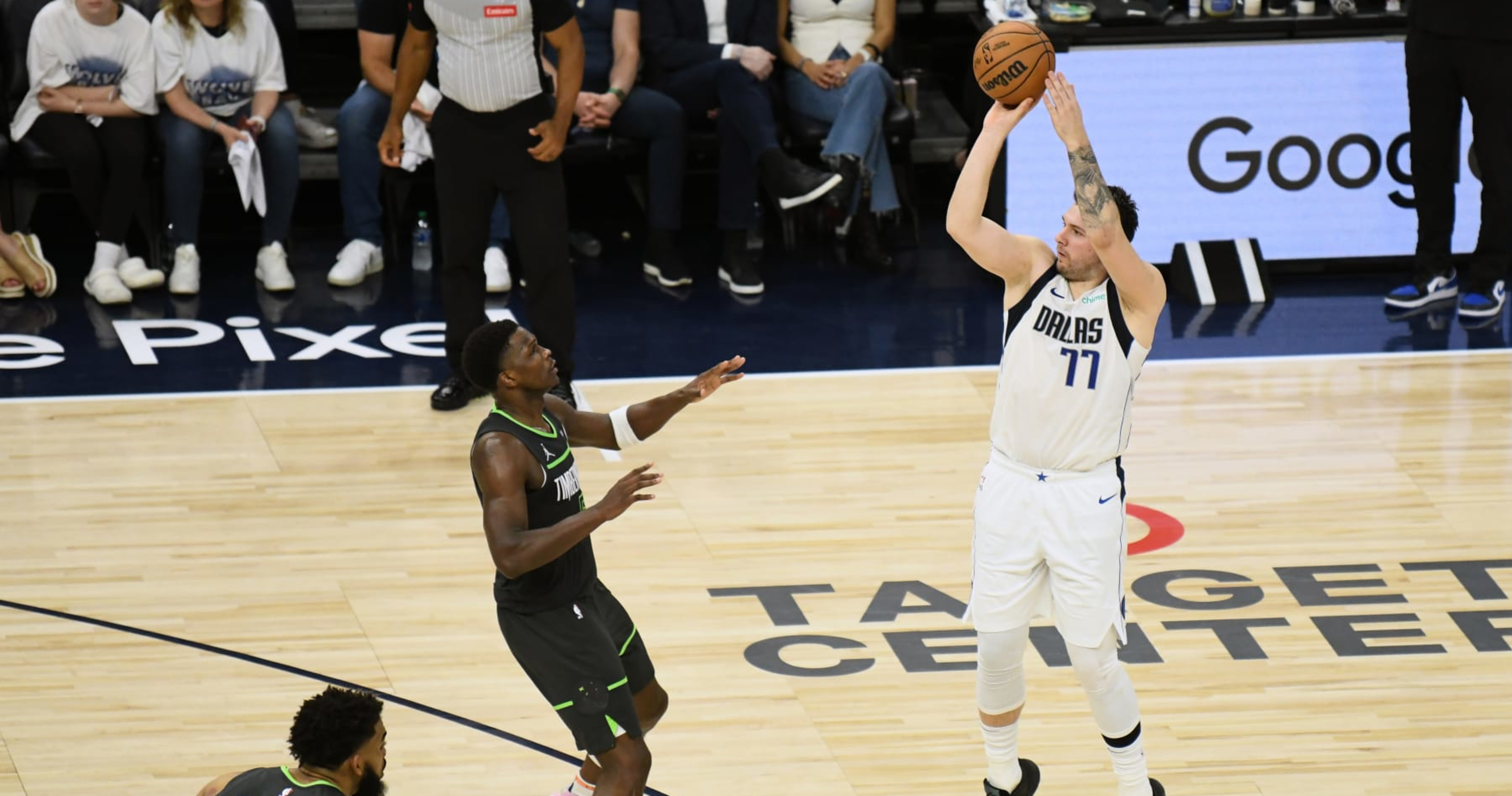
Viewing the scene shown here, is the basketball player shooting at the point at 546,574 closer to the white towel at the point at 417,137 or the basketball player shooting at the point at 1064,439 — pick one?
the basketball player shooting at the point at 1064,439

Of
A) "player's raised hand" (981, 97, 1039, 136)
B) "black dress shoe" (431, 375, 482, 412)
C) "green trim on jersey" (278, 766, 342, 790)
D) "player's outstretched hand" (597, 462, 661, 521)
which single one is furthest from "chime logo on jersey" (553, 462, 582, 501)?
"black dress shoe" (431, 375, 482, 412)

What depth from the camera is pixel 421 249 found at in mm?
9945

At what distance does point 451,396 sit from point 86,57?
2.76 metres

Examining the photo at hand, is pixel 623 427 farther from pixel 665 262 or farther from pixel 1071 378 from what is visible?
pixel 665 262

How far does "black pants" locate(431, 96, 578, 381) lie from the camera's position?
7711 mm

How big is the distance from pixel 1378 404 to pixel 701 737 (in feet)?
12.6

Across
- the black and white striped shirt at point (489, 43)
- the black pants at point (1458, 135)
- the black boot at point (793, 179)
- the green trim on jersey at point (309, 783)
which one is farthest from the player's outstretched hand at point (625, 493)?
the black pants at point (1458, 135)

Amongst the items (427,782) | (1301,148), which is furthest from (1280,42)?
(427,782)

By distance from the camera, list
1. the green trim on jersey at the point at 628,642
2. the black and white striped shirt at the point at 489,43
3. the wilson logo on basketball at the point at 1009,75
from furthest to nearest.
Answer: the black and white striped shirt at the point at 489,43 → the wilson logo on basketball at the point at 1009,75 → the green trim on jersey at the point at 628,642

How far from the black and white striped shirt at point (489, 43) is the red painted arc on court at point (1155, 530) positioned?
2.82 meters

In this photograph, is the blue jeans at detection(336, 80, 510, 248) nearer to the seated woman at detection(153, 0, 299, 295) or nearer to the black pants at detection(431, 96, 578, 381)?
the seated woman at detection(153, 0, 299, 295)

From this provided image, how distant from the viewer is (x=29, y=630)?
6023 mm

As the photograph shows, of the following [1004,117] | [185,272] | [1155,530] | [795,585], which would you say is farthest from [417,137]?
[1004,117]

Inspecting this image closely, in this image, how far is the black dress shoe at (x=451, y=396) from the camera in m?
8.04
